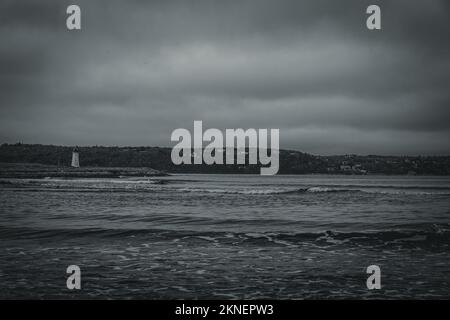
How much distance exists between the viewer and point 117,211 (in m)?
25.2

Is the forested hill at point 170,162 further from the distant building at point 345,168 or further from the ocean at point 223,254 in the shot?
the ocean at point 223,254

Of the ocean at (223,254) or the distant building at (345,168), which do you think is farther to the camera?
the distant building at (345,168)

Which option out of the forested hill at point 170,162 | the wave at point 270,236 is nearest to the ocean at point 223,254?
the wave at point 270,236

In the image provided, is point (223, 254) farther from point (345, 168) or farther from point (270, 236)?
point (345, 168)

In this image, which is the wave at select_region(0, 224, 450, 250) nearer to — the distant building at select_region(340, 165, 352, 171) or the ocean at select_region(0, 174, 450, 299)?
the ocean at select_region(0, 174, 450, 299)

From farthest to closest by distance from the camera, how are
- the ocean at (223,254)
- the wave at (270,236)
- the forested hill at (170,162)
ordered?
the forested hill at (170,162) → the wave at (270,236) → the ocean at (223,254)

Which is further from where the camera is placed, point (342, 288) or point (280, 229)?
point (280, 229)

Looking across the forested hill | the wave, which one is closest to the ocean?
the wave

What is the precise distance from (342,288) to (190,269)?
12.8 feet

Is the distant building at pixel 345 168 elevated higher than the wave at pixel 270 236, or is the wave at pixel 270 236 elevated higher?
the distant building at pixel 345 168

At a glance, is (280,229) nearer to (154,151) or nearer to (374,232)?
(374,232)

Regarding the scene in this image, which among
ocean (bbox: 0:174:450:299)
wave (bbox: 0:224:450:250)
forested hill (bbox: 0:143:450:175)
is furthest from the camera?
forested hill (bbox: 0:143:450:175)
